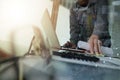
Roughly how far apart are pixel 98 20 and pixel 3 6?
0.43m

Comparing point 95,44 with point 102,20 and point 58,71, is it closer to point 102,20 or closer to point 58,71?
point 102,20

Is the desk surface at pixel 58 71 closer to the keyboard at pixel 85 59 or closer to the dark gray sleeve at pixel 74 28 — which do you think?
the keyboard at pixel 85 59

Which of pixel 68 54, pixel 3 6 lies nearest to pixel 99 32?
pixel 68 54

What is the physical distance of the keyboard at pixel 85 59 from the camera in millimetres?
1149

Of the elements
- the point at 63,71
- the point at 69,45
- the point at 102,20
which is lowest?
the point at 63,71

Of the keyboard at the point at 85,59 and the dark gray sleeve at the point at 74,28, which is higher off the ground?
the dark gray sleeve at the point at 74,28

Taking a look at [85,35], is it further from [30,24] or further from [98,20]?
[30,24]

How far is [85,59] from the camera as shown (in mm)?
1171

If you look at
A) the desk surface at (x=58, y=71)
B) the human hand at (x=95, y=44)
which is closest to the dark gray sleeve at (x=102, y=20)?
the human hand at (x=95, y=44)

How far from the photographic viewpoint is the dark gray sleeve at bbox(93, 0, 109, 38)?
1165 millimetres

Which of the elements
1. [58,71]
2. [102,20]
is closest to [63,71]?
[58,71]

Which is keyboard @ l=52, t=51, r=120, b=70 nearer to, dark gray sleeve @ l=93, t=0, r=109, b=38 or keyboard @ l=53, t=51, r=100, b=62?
keyboard @ l=53, t=51, r=100, b=62

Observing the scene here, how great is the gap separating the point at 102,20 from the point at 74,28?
0.43 ft

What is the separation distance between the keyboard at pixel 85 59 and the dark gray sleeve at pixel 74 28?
0.21 ft
